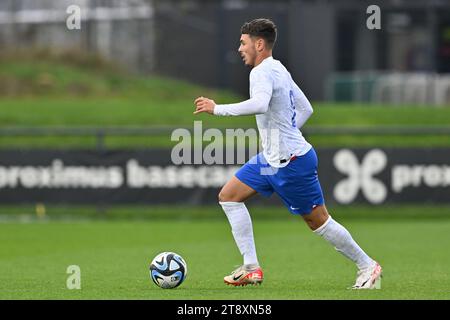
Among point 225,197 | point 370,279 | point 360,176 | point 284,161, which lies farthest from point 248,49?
point 360,176

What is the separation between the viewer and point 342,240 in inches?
407

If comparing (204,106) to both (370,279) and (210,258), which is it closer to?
(370,279)

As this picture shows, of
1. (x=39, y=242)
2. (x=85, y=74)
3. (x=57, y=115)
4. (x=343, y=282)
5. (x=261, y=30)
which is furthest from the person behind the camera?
(x=85, y=74)

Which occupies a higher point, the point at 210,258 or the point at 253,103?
the point at 253,103

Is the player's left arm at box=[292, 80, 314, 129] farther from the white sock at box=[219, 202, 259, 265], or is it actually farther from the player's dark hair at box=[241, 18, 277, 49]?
the white sock at box=[219, 202, 259, 265]

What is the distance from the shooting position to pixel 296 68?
1355 inches

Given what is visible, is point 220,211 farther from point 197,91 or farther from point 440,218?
point 197,91

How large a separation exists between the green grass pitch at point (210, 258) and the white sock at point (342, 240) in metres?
0.33

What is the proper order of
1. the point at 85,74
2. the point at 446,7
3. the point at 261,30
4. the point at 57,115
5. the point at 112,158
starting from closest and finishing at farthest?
the point at 261,30 → the point at 112,158 → the point at 57,115 → the point at 85,74 → the point at 446,7

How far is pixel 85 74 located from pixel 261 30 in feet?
75.9

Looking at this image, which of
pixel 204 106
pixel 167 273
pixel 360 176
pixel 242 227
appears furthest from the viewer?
pixel 360 176

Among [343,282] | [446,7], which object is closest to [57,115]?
[446,7]

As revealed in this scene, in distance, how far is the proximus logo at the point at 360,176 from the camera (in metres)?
21.8

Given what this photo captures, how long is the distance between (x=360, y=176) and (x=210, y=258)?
7.90 meters
